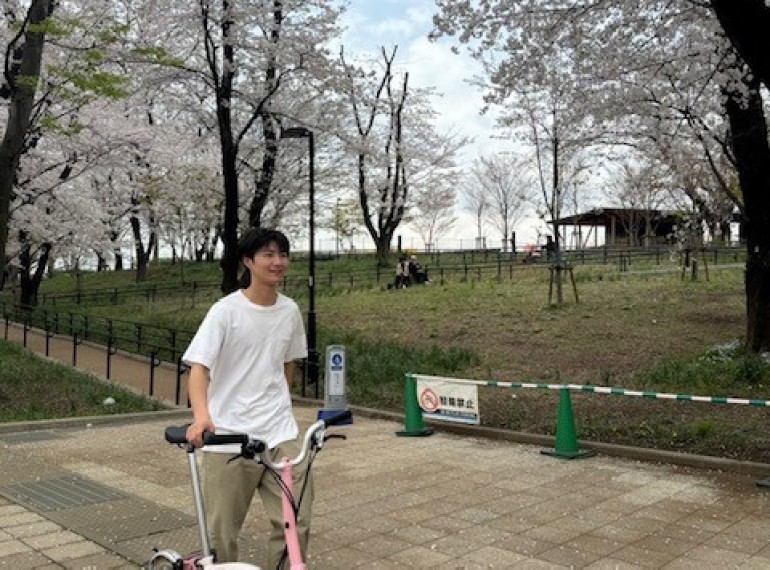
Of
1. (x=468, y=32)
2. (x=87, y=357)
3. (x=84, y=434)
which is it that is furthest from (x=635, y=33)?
(x=87, y=357)

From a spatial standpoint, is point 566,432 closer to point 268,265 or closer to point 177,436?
point 268,265

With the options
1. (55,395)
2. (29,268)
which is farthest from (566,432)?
(29,268)

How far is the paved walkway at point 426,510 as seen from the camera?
5082 mm

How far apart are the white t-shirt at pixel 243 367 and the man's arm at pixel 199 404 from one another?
0.04 meters

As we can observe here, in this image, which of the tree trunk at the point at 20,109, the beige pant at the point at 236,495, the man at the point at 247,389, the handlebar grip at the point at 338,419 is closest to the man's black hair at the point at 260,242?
the man at the point at 247,389

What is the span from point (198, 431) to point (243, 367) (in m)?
0.49

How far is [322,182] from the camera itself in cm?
3152

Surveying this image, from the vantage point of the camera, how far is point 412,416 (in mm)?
9680

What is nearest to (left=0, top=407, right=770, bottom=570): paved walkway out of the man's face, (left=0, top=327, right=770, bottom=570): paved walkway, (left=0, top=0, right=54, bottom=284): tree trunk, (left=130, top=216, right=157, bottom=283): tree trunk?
(left=0, top=327, right=770, bottom=570): paved walkway

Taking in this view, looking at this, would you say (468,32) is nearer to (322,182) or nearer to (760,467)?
(760,467)

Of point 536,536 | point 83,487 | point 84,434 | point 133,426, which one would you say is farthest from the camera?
point 133,426

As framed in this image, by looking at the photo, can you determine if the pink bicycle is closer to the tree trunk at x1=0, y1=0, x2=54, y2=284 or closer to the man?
the man

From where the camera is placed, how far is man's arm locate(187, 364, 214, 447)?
2987 millimetres

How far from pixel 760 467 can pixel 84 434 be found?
310 inches
